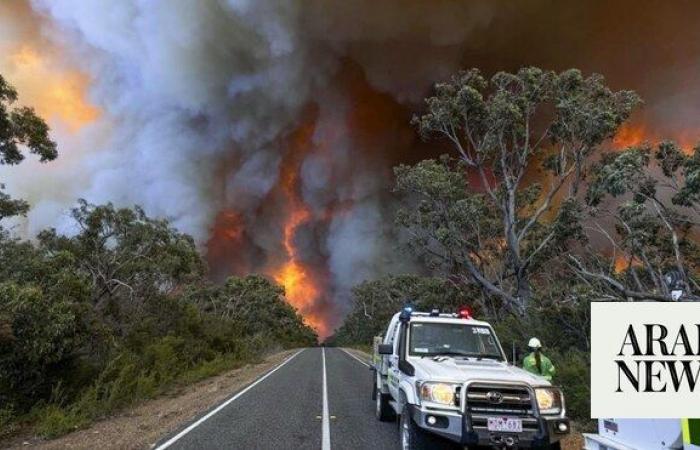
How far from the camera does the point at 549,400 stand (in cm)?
693

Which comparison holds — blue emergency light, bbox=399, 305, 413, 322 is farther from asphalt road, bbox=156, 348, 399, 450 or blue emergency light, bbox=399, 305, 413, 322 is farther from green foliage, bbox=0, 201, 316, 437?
green foliage, bbox=0, 201, 316, 437

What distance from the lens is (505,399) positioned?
22.2ft

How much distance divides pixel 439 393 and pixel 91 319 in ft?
37.8

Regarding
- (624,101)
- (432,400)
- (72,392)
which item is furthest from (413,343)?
(624,101)

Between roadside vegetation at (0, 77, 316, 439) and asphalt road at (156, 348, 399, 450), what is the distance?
3.29m

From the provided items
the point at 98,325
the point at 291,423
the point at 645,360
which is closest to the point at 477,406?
the point at 645,360

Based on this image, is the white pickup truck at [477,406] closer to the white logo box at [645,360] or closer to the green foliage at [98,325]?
the white logo box at [645,360]

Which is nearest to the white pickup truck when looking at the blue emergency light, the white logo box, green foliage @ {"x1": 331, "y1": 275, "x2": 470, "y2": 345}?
the blue emergency light

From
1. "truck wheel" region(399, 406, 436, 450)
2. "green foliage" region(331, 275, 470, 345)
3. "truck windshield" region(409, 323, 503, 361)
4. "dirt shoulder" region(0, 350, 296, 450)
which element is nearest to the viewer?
"truck wheel" region(399, 406, 436, 450)

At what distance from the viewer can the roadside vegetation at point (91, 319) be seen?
12.4 m

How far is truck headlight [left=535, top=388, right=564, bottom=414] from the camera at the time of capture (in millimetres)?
6871

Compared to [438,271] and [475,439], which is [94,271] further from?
[475,439]

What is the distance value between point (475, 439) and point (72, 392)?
11.5 meters

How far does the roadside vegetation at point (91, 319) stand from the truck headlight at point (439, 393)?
27.4 ft
